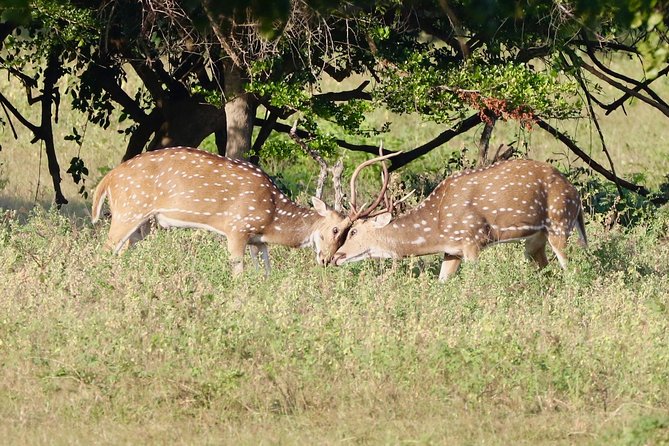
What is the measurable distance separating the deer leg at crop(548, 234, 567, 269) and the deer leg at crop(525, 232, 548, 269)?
0.97 ft

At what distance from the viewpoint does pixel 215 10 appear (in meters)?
5.02

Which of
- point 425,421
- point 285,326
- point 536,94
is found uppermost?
point 536,94

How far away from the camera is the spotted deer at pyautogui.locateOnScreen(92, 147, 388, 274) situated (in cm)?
1102

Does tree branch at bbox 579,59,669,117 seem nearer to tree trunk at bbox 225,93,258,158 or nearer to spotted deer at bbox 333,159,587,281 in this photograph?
spotted deer at bbox 333,159,587,281

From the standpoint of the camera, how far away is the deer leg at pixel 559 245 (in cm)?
1082

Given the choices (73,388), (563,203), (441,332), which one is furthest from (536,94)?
(73,388)

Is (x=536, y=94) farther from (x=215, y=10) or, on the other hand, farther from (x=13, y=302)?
(x=215, y=10)

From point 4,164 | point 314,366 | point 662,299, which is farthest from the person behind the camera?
point 4,164

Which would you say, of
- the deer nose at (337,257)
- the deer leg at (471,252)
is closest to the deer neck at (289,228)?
the deer nose at (337,257)

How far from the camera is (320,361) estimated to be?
25.0 feet

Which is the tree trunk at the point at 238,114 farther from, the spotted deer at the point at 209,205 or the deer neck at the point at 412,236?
the deer neck at the point at 412,236

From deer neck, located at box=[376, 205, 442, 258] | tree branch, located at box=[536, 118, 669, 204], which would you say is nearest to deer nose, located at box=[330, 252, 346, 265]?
deer neck, located at box=[376, 205, 442, 258]

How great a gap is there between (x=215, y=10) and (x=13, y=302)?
4323 mm

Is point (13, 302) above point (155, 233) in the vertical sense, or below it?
below
